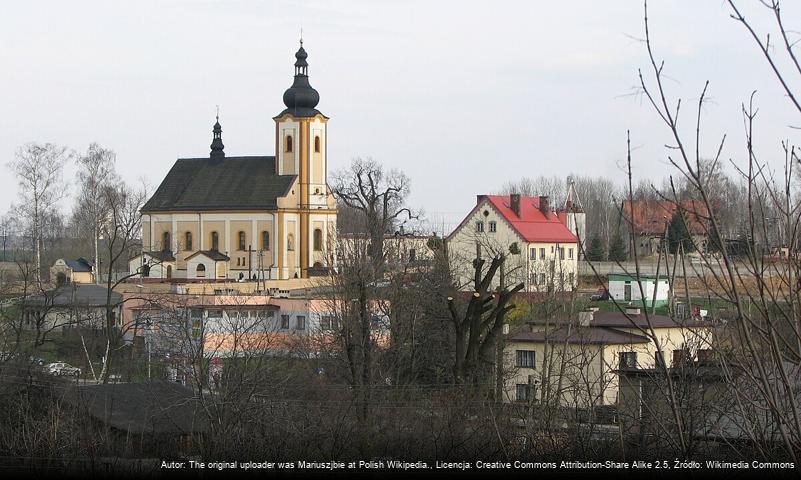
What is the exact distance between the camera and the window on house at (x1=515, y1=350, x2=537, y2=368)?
25.2m

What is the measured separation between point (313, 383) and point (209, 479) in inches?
585

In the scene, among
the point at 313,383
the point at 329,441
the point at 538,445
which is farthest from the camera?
the point at 313,383

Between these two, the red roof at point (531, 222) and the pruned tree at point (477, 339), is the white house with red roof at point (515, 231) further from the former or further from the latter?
the pruned tree at point (477, 339)

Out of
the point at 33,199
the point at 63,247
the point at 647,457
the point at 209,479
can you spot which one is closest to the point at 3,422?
the point at 209,479

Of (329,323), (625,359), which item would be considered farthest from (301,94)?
(625,359)

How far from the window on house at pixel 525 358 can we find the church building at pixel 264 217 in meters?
→ 34.0

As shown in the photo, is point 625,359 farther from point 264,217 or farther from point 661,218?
point 264,217

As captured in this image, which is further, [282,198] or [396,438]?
[282,198]

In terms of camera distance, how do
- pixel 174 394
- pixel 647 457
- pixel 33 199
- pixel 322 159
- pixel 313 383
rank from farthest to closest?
1. pixel 322 159
2. pixel 33 199
3. pixel 313 383
4. pixel 174 394
5. pixel 647 457

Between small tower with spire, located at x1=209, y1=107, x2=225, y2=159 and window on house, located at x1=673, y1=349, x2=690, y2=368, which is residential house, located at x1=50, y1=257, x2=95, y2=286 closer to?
small tower with spire, located at x1=209, y1=107, x2=225, y2=159

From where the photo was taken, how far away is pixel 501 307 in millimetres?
23938

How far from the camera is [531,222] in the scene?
5856 centimetres

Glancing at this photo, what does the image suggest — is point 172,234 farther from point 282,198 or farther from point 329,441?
point 329,441

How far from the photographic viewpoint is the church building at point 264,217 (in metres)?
60.3
